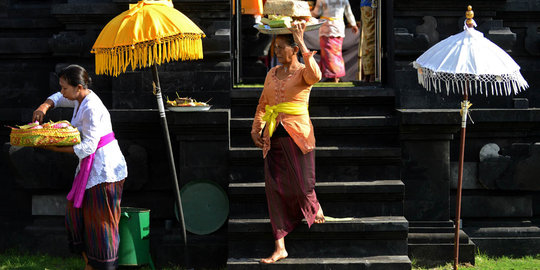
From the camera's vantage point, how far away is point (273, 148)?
741cm

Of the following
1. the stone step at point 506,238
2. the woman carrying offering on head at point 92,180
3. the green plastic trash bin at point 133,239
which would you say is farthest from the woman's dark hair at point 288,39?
the stone step at point 506,238

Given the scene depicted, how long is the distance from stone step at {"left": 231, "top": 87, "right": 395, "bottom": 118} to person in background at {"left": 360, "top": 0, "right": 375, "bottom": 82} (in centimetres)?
220

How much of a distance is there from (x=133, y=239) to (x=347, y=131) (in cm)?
248

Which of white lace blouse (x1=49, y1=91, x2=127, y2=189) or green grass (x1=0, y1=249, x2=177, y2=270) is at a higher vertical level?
white lace blouse (x1=49, y1=91, x2=127, y2=189)

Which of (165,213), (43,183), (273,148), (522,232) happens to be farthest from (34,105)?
(522,232)

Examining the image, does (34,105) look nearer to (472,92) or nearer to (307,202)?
(307,202)

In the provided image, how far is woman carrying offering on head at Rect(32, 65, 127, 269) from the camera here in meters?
6.86

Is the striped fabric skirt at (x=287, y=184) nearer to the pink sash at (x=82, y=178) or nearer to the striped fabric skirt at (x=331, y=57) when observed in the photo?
the pink sash at (x=82, y=178)

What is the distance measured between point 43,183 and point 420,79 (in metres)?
4.04

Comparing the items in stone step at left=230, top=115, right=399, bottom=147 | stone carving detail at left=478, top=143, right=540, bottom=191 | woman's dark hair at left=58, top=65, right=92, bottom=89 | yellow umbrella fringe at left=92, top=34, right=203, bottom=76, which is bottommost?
stone carving detail at left=478, top=143, right=540, bottom=191

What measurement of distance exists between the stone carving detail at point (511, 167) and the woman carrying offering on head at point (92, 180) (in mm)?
3874

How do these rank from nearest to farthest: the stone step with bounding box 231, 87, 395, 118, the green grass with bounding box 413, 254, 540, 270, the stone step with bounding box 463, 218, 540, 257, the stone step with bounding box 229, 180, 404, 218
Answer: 1. the stone step with bounding box 229, 180, 404, 218
2. the green grass with bounding box 413, 254, 540, 270
3. the stone step with bounding box 463, 218, 540, 257
4. the stone step with bounding box 231, 87, 395, 118

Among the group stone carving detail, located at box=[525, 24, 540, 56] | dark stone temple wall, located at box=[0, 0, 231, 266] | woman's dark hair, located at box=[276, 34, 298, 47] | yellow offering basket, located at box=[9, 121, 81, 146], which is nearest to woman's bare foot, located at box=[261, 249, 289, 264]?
dark stone temple wall, located at box=[0, 0, 231, 266]

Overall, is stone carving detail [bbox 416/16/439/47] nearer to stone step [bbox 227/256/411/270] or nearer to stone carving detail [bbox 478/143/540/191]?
stone carving detail [bbox 478/143/540/191]
